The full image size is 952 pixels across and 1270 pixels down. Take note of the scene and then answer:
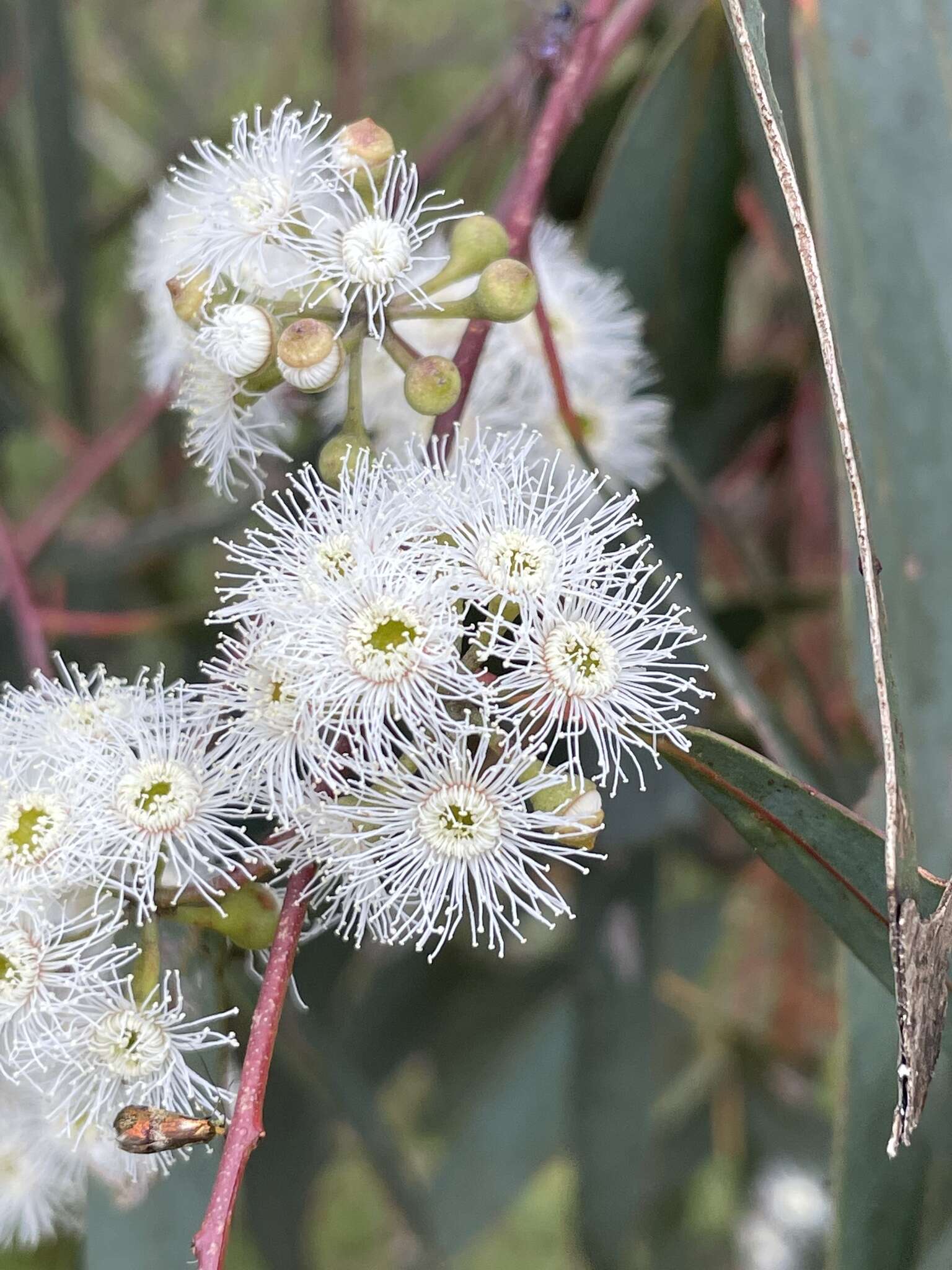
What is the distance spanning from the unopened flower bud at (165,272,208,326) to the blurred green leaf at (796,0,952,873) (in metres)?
0.44

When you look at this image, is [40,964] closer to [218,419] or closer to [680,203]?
[218,419]

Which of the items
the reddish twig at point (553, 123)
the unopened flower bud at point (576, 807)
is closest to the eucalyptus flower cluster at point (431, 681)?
the unopened flower bud at point (576, 807)

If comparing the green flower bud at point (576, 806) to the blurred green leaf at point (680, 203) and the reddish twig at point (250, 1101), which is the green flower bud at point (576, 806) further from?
the blurred green leaf at point (680, 203)

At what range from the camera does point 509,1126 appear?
64.4 inches

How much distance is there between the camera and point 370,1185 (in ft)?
7.06

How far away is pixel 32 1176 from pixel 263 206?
2.16 ft

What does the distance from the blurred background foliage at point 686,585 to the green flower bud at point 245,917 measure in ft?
0.39

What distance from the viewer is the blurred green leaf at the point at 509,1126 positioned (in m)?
1.59

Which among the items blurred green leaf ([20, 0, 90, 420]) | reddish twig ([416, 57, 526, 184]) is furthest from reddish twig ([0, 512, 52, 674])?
reddish twig ([416, 57, 526, 184])

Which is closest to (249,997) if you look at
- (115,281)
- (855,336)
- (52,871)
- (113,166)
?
(52,871)

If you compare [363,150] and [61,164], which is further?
[61,164]

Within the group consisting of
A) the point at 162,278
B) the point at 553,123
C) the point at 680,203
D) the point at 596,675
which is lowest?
the point at 596,675

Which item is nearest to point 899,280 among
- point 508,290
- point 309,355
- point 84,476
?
point 508,290

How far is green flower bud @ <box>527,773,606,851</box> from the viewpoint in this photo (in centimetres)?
58
